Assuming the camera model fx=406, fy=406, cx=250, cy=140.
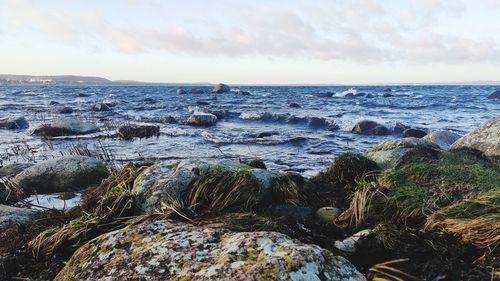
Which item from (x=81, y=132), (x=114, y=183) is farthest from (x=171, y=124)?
(x=114, y=183)

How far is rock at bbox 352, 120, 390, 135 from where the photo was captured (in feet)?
56.4

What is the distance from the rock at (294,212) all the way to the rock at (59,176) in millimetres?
4385

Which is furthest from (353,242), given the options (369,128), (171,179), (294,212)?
(369,128)

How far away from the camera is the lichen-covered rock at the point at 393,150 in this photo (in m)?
7.48

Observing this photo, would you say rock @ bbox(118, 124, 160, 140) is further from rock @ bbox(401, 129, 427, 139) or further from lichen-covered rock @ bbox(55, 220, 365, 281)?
lichen-covered rock @ bbox(55, 220, 365, 281)

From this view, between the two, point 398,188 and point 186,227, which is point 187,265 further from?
point 398,188

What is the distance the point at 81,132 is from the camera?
1683 centimetres

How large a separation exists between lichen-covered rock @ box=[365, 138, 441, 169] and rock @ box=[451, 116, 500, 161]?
42.6 inches

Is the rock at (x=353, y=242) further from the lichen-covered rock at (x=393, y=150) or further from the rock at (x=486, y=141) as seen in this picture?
the rock at (x=486, y=141)

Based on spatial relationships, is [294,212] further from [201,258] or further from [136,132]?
[136,132]

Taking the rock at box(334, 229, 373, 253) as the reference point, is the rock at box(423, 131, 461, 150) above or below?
below

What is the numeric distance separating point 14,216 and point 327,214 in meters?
3.99

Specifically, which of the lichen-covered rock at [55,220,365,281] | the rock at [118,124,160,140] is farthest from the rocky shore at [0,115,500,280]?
the rock at [118,124,160,140]

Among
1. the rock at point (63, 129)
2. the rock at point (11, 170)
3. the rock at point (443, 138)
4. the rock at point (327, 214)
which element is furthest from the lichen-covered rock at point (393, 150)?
the rock at point (63, 129)
